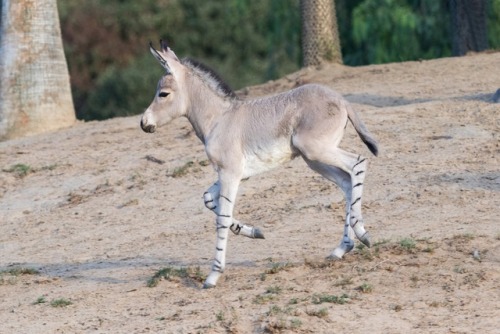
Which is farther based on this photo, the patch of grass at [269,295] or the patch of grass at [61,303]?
the patch of grass at [61,303]

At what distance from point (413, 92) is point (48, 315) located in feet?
24.8

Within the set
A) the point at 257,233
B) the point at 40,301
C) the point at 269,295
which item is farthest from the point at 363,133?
the point at 40,301

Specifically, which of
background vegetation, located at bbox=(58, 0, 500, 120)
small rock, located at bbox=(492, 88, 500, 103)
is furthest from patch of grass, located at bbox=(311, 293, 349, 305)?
background vegetation, located at bbox=(58, 0, 500, 120)

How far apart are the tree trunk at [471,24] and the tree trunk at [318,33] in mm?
2354

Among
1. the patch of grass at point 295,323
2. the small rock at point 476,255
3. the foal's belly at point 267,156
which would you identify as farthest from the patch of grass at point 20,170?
the patch of grass at point 295,323

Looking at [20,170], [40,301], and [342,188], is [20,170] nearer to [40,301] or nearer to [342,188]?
[40,301]

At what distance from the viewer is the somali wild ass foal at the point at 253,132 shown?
10.4m

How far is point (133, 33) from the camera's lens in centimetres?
3516

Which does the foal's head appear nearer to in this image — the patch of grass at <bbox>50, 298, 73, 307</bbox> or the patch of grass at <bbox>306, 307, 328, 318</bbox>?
the patch of grass at <bbox>50, 298, 73, 307</bbox>

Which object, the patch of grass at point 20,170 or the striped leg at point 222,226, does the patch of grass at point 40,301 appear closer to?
the striped leg at point 222,226

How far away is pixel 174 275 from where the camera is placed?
10.8 meters

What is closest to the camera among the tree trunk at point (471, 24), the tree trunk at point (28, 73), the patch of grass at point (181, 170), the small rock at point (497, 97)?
the patch of grass at point (181, 170)

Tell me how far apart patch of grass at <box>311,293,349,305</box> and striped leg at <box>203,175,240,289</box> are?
0.97m

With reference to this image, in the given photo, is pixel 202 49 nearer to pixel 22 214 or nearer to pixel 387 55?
pixel 387 55
